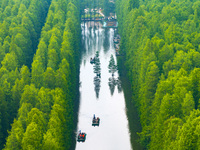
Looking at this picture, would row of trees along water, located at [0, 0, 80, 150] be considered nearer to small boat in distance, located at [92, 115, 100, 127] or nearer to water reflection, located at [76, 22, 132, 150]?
water reflection, located at [76, 22, 132, 150]

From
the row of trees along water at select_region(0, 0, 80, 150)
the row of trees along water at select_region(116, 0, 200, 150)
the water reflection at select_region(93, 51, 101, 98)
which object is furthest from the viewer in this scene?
the water reflection at select_region(93, 51, 101, 98)

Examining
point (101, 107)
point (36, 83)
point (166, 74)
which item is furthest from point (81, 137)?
point (166, 74)

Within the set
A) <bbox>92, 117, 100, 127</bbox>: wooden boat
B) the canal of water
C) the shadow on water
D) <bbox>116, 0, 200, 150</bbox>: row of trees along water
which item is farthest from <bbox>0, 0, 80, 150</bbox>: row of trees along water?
the shadow on water

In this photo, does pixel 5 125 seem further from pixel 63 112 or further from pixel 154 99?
pixel 154 99

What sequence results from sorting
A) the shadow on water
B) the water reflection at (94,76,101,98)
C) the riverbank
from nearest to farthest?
the riverbank → the water reflection at (94,76,101,98) → the shadow on water

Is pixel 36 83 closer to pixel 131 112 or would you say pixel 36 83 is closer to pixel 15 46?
pixel 15 46

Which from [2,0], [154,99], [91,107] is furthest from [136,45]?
[2,0]

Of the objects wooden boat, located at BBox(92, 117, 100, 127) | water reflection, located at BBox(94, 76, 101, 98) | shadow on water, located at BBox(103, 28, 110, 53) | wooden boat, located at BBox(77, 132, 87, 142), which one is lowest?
wooden boat, located at BBox(77, 132, 87, 142)
